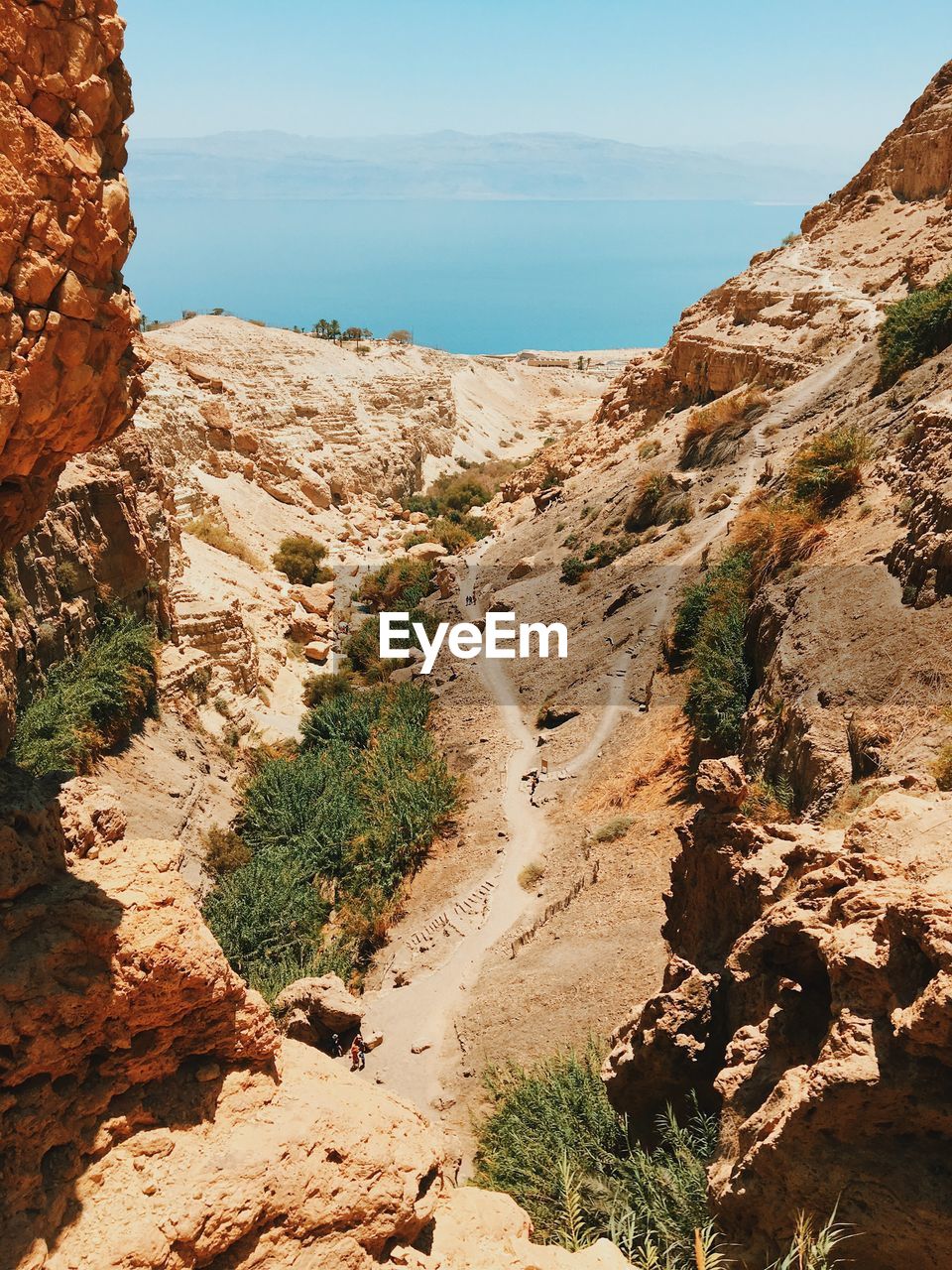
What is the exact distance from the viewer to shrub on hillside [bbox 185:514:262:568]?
93.0 ft

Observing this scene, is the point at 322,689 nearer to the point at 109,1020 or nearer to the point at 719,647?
the point at 719,647

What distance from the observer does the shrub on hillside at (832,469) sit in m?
16.1

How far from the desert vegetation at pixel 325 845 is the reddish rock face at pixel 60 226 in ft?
32.2

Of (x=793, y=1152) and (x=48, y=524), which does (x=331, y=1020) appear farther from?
(x=48, y=524)

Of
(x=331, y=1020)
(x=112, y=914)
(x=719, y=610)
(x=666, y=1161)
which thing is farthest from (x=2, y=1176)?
(x=719, y=610)

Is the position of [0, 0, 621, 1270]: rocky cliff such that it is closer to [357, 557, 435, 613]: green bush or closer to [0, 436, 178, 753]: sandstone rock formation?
[0, 436, 178, 753]: sandstone rock formation

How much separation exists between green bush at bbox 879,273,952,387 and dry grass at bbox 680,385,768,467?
620 cm

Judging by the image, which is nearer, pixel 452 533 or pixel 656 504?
pixel 656 504

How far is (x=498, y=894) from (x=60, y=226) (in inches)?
501

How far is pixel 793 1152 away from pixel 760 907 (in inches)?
85.3

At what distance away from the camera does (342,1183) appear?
17.4ft

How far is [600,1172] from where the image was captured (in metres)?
7.29

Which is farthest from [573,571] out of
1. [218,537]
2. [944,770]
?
[944,770]

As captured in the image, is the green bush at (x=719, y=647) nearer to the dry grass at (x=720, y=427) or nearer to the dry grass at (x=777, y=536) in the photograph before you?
the dry grass at (x=777, y=536)
